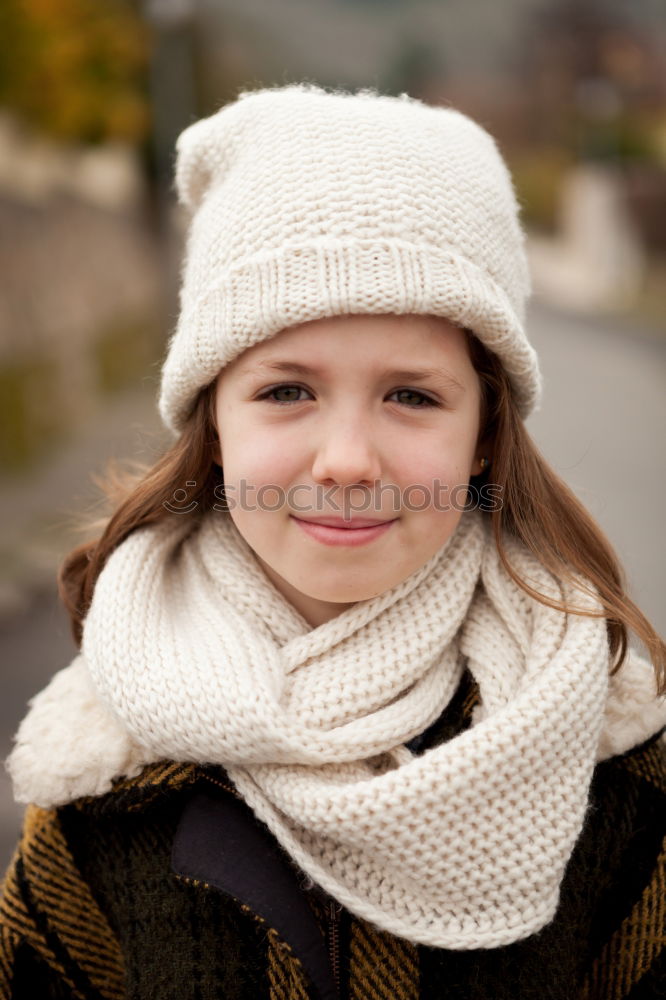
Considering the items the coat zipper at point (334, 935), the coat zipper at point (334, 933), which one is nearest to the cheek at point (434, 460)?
the coat zipper at point (334, 933)

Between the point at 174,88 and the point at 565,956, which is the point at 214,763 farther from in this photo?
the point at 174,88

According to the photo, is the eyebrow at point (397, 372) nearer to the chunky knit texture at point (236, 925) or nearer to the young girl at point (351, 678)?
the young girl at point (351, 678)

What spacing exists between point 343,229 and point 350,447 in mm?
343

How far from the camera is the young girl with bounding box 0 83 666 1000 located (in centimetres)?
149

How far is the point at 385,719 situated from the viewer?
5.12 ft

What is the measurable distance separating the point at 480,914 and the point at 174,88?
1881 cm

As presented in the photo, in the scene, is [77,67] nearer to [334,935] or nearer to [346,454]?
[346,454]

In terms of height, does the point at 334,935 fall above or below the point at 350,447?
below

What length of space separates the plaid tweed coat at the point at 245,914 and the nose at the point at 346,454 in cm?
46

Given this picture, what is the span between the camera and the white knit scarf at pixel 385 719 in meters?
1.46

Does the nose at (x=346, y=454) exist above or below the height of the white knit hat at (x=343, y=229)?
below

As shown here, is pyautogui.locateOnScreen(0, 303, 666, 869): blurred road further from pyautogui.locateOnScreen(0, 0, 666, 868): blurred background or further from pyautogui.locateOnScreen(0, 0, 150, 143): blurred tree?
pyautogui.locateOnScreen(0, 0, 150, 143): blurred tree

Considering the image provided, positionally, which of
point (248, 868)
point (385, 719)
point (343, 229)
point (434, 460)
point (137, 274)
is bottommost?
point (137, 274)

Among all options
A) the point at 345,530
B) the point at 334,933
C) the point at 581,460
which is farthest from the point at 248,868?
the point at 581,460
